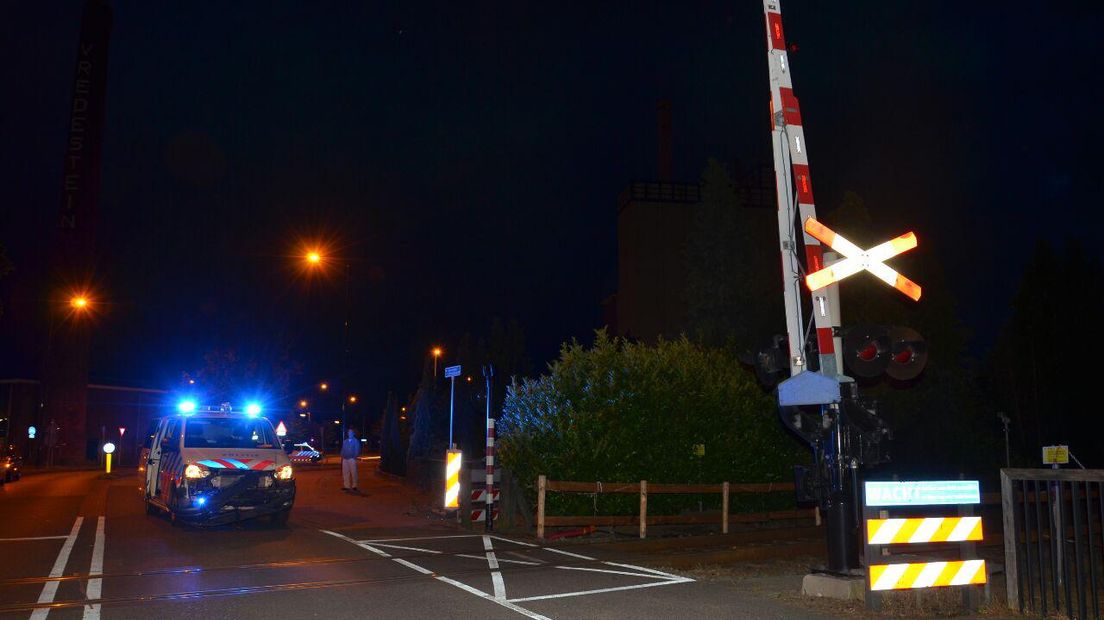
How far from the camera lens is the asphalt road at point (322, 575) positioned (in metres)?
8.53

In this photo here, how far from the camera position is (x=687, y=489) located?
51.2 ft

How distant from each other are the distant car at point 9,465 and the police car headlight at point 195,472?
17397mm

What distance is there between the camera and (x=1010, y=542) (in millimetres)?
9000

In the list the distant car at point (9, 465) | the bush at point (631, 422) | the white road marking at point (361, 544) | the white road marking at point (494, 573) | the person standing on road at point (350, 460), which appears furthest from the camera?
the distant car at point (9, 465)

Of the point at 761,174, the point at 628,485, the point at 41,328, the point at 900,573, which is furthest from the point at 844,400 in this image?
the point at 41,328

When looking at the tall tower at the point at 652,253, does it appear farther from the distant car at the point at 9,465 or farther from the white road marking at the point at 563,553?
the white road marking at the point at 563,553

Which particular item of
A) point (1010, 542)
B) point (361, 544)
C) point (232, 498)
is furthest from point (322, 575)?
point (1010, 542)

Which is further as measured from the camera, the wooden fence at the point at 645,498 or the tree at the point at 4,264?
the tree at the point at 4,264

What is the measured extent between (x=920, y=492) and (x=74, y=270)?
4938cm

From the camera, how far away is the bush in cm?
1542

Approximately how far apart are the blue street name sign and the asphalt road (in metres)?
1.37

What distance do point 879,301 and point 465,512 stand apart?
18.0m

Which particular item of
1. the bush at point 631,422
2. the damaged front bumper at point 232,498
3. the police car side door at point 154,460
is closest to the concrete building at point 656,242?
the bush at point 631,422

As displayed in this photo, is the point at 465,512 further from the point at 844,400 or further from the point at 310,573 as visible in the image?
the point at 844,400
